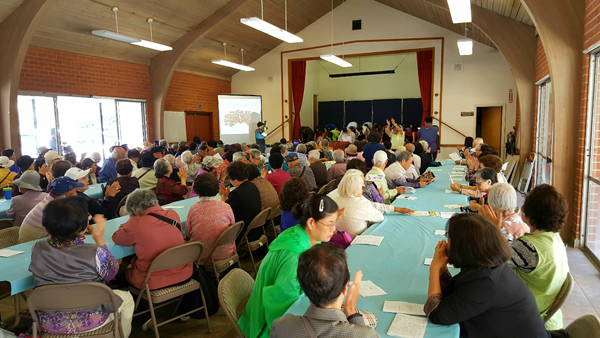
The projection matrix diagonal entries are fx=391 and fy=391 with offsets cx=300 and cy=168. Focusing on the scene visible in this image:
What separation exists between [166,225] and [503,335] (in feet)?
7.03

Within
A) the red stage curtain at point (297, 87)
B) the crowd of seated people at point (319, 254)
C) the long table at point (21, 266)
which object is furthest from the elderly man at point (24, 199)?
the red stage curtain at point (297, 87)

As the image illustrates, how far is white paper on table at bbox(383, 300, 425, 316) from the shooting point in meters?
1.76

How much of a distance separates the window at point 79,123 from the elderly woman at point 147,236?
7.34 metres

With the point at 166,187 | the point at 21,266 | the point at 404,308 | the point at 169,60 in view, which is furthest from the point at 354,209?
the point at 169,60

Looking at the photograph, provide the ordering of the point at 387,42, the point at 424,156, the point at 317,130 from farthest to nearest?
the point at 317,130
the point at 387,42
the point at 424,156

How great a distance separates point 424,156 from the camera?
7699mm

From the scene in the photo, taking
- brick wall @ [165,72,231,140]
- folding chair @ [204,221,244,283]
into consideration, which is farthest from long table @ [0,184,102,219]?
brick wall @ [165,72,231,140]

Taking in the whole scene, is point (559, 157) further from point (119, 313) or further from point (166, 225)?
point (119, 313)

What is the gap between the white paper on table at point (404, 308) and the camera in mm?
1760

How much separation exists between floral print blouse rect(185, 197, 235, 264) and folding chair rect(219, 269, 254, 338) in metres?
1.14

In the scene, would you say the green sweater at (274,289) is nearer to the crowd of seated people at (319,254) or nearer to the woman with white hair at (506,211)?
the crowd of seated people at (319,254)

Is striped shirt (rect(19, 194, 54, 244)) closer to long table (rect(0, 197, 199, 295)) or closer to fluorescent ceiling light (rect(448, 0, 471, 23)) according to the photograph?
long table (rect(0, 197, 199, 295))

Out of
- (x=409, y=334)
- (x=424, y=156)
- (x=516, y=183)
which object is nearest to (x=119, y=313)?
(x=409, y=334)

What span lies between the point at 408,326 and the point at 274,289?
0.61 metres
